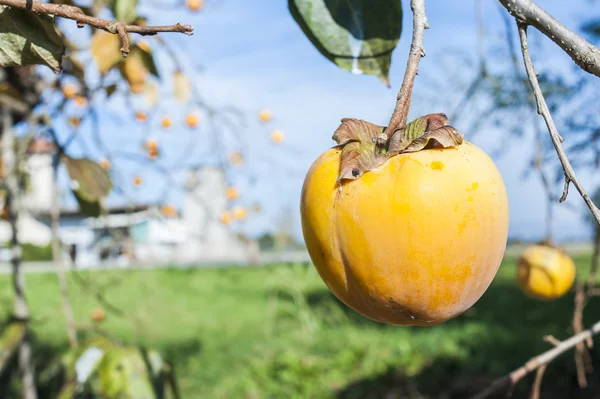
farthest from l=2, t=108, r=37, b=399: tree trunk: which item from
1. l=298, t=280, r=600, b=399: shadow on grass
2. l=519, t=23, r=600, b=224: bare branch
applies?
l=298, t=280, r=600, b=399: shadow on grass

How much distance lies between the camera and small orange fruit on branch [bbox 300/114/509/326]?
0.44 m

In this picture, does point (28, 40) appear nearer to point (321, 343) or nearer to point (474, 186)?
point (474, 186)

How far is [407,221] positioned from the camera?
0.44 meters

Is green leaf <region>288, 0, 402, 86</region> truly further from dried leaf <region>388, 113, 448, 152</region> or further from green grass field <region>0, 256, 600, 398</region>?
green grass field <region>0, 256, 600, 398</region>

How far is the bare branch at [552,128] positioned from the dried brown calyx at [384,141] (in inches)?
3.1

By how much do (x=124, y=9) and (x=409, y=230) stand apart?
2.24 ft

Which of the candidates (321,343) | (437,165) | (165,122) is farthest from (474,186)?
(321,343)

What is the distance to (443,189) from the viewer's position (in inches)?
17.6

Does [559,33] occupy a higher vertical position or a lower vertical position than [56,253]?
higher

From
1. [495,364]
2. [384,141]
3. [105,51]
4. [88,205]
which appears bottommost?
[495,364]

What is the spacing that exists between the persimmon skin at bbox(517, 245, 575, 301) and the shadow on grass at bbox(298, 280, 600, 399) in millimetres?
764

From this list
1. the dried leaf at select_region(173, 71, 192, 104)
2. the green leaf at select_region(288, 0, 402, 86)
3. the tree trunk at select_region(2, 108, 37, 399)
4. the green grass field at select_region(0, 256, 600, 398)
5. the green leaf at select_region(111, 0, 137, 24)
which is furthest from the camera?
the green grass field at select_region(0, 256, 600, 398)

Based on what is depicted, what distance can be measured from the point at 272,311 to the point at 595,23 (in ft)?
10.6

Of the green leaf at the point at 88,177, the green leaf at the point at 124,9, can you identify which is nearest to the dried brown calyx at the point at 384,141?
the green leaf at the point at 124,9
